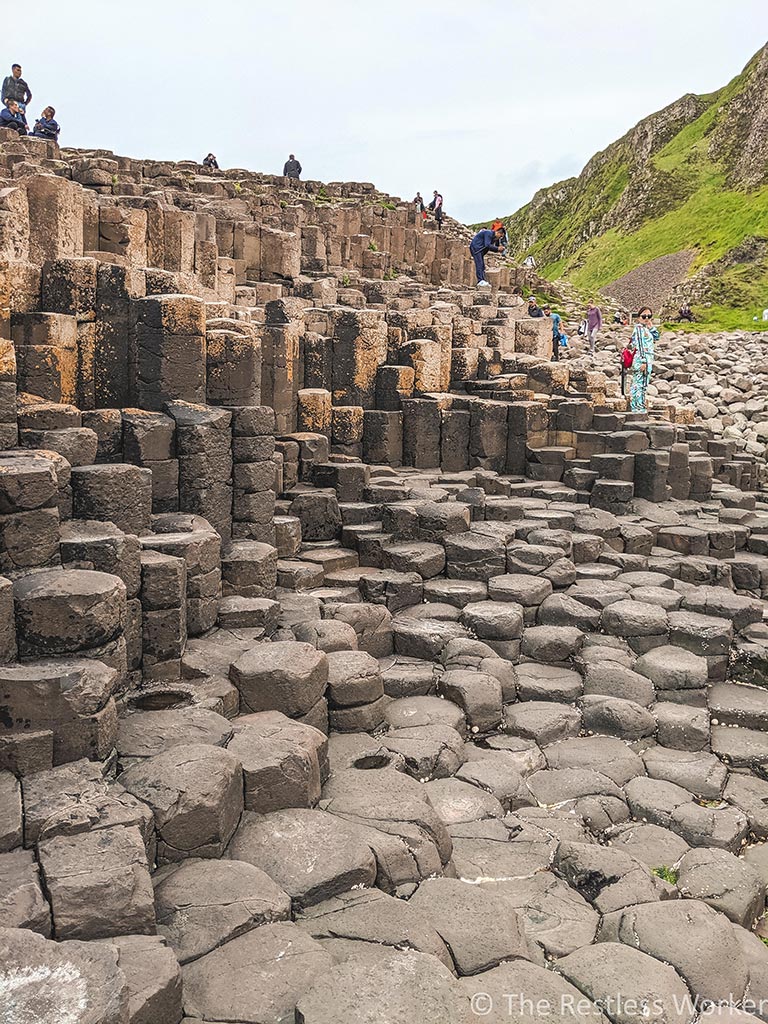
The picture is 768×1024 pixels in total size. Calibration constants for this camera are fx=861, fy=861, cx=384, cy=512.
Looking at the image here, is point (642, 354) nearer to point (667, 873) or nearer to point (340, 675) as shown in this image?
point (340, 675)

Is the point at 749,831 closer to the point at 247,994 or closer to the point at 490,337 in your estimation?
the point at 247,994

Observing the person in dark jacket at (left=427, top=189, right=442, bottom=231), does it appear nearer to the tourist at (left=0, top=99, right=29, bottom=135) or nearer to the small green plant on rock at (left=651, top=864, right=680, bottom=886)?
the tourist at (left=0, top=99, right=29, bottom=135)

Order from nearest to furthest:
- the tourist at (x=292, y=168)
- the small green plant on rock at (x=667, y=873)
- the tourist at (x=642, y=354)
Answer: the small green plant on rock at (x=667, y=873), the tourist at (x=642, y=354), the tourist at (x=292, y=168)

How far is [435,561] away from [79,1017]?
781 centimetres

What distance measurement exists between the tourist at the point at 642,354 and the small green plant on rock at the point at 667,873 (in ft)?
41.2

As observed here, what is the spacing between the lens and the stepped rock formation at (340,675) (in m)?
4.45

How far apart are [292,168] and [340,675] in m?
38.1

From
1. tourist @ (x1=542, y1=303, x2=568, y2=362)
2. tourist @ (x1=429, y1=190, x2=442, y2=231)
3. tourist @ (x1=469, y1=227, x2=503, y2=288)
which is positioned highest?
tourist @ (x1=429, y1=190, x2=442, y2=231)

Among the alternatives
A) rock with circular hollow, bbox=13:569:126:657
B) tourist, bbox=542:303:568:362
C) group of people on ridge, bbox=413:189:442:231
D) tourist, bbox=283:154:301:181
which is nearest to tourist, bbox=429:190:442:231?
group of people on ridge, bbox=413:189:442:231

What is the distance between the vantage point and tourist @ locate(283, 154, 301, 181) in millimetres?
40906

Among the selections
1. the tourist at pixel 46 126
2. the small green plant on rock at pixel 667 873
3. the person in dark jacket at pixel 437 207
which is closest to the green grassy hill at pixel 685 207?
the person in dark jacket at pixel 437 207

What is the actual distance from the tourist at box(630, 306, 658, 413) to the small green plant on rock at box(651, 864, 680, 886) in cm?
1254

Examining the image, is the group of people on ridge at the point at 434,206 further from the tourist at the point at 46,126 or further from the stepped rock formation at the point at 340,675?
the stepped rock formation at the point at 340,675

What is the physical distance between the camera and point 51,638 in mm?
6051
